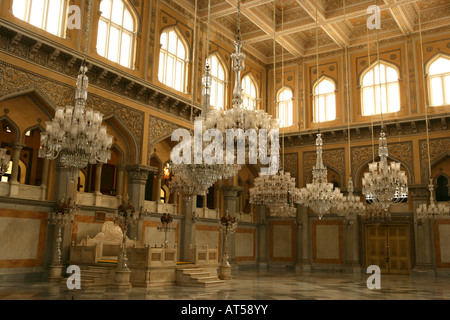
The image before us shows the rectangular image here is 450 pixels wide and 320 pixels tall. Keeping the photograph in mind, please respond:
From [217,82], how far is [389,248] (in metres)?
9.02

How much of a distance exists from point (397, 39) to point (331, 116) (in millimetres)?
3857

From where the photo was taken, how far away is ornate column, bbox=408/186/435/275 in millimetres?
15328

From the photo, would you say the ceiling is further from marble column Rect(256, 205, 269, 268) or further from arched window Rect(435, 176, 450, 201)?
marble column Rect(256, 205, 269, 268)

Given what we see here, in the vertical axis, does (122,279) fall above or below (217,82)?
below

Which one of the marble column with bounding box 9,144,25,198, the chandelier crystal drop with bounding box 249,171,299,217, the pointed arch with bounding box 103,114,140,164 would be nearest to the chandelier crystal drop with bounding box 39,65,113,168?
the marble column with bounding box 9,144,25,198

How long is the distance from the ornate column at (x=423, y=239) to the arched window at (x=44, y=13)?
41.9ft

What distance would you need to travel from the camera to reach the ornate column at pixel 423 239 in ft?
50.3

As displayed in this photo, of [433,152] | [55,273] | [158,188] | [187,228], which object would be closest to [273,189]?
[158,188]

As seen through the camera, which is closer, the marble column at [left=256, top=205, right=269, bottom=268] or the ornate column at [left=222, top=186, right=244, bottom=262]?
the ornate column at [left=222, top=186, right=244, bottom=262]

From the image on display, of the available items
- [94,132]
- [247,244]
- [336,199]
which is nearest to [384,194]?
Result: [336,199]

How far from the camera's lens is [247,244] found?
18328 millimetres

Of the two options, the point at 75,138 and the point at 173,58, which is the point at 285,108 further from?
the point at 75,138

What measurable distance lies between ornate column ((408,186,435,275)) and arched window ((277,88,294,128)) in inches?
229

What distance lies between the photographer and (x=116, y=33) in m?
13.2
